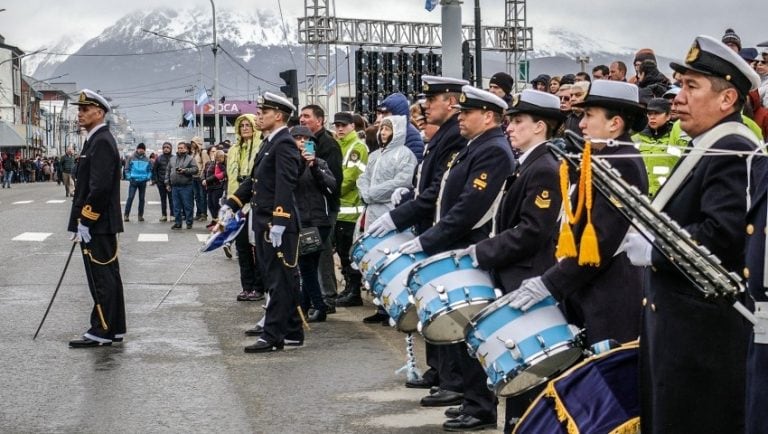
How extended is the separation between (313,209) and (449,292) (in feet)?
20.2

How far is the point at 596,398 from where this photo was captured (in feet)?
15.9

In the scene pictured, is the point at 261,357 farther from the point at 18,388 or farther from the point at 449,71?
the point at 449,71

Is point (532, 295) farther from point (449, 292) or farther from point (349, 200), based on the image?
point (349, 200)

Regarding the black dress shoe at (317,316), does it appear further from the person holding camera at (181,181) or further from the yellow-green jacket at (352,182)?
the person holding camera at (181,181)

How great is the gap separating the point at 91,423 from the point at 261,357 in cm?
262

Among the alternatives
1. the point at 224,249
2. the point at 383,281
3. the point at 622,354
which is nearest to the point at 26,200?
the point at 224,249

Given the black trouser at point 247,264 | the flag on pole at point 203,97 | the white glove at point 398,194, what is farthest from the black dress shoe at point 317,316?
the flag on pole at point 203,97

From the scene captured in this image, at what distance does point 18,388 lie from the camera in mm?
8945

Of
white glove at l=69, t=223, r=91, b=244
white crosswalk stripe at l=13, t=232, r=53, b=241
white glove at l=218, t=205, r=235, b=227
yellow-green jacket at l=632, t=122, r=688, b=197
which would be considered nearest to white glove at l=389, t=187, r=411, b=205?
yellow-green jacket at l=632, t=122, r=688, b=197

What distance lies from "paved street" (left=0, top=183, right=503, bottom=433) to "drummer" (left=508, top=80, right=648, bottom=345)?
2.08 m

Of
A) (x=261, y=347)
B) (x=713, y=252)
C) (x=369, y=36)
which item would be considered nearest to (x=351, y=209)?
(x=261, y=347)

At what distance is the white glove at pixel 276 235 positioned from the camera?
1030cm

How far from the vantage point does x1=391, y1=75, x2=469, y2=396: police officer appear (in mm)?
8250

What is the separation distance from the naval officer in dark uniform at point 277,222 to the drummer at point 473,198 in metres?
2.89
